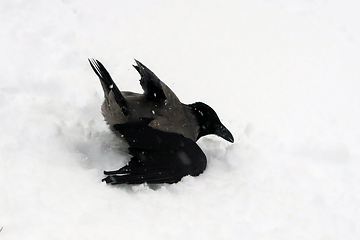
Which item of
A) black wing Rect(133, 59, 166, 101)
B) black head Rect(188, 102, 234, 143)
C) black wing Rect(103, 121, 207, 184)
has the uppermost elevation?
black wing Rect(133, 59, 166, 101)

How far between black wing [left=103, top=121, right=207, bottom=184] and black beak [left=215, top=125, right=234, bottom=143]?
0.52 meters

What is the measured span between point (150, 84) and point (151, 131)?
0.48 m

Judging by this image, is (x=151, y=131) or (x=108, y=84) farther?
(x=151, y=131)

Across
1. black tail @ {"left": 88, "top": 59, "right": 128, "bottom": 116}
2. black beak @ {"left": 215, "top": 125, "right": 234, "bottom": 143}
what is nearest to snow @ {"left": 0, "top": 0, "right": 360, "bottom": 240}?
black beak @ {"left": 215, "top": 125, "right": 234, "bottom": 143}

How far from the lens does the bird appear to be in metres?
3.63

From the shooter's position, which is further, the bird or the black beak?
the black beak

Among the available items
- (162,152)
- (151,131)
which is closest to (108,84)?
(151,131)

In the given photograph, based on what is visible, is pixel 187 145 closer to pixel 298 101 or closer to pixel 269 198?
pixel 269 198

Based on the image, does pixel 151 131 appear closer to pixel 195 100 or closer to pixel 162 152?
pixel 162 152

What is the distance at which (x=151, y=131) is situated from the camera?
3.79m

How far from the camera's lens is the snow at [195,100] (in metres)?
2.89

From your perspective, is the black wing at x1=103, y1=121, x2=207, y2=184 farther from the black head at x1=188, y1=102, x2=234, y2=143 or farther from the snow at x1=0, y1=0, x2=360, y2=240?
the black head at x1=188, y1=102, x2=234, y2=143

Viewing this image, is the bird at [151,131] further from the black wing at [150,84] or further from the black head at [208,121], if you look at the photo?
the black head at [208,121]

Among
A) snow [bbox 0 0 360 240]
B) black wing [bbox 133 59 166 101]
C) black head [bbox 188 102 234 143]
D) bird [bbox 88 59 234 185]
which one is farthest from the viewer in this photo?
black head [bbox 188 102 234 143]
